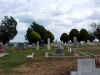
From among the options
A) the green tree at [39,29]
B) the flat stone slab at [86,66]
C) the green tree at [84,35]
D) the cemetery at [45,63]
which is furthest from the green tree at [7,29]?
the flat stone slab at [86,66]

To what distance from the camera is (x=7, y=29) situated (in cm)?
5500

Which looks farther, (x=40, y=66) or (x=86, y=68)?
(x=40, y=66)

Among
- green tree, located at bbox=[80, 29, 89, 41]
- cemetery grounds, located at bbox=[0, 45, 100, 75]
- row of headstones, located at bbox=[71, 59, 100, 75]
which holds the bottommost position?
cemetery grounds, located at bbox=[0, 45, 100, 75]

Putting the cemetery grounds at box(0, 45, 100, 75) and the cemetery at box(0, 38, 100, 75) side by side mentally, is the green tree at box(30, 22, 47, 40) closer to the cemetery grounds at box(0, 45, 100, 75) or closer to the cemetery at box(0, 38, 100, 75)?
the cemetery at box(0, 38, 100, 75)

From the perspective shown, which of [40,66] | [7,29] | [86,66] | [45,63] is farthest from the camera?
[7,29]

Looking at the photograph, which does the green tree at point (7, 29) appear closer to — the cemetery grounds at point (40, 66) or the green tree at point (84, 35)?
the green tree at point (84, 35)

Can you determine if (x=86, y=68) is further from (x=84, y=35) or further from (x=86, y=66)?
(x=84, y=35)

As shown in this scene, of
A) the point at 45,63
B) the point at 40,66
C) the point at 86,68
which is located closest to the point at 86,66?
the point at 86,68

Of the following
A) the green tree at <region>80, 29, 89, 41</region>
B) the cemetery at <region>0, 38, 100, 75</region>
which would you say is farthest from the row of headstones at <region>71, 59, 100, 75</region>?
the green tree at <region>80, 29, 89, 41</region>

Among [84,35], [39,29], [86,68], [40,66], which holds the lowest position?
[40,66]

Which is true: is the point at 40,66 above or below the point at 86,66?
below

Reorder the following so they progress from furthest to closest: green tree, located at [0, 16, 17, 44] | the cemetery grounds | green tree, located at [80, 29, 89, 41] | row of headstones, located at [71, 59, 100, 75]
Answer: green tree, located at [80, 29, 89, 41] < green tree, located at [0, 16, 17, 44] < the cemetery grounds < row of headstones, located at [71, 59, 100, 75]

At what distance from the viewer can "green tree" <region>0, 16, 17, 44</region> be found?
177 feet

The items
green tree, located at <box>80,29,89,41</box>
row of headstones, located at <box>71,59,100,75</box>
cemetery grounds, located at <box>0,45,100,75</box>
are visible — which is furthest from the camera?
green tree, located at <box>80,29,89,41</box>
